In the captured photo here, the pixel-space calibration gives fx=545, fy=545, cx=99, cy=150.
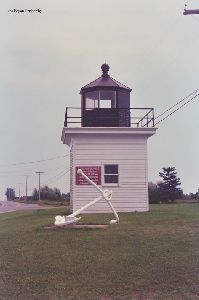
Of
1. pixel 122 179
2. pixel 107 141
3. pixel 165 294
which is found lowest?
pixel 165 294

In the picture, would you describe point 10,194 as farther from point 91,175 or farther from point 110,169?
point 91,175

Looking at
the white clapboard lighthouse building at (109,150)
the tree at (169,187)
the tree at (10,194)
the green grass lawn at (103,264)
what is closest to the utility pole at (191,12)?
the green grass lawn at (103,264)

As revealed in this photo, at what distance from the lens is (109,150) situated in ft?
74.2

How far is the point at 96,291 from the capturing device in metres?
8.98

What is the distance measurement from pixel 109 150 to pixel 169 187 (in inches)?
1096

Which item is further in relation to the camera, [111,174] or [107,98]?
[107,98]

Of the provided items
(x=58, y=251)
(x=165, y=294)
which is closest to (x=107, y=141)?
(x=58, y=251)

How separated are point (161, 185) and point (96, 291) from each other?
41.3 m

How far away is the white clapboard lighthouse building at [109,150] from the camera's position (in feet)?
73.3

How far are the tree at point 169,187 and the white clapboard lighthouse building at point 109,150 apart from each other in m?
23.7

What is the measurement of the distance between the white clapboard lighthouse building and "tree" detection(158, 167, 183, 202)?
2373 cm

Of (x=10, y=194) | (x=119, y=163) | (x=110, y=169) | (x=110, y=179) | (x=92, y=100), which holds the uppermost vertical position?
(x=92, y=100)

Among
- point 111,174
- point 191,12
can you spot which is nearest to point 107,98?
point 111,174

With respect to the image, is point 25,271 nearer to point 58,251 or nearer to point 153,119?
point 58,251
